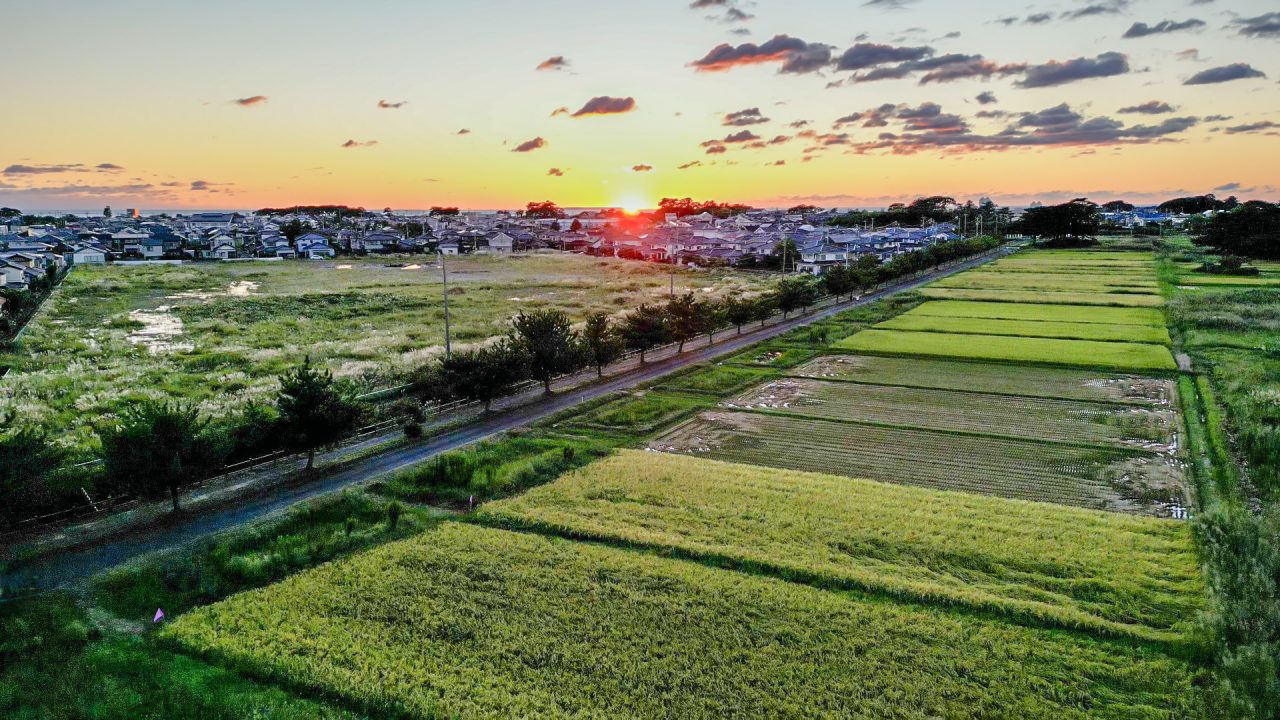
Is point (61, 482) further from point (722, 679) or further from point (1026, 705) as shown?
point (1026, 705)

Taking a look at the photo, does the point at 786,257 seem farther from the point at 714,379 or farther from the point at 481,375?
the point at 481,375

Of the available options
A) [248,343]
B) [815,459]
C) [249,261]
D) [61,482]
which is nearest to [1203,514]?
[815,459]

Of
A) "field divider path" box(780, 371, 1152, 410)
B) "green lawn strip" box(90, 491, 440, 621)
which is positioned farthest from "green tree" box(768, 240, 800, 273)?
"green lawn strip" box(90, 491, 440, 621)

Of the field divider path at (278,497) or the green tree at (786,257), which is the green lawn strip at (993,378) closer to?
the field divider path at (278,497)

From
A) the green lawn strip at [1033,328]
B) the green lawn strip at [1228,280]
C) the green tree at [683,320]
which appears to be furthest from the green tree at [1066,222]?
the green tree at [683,320]

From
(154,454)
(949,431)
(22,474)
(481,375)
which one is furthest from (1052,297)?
(22,474)

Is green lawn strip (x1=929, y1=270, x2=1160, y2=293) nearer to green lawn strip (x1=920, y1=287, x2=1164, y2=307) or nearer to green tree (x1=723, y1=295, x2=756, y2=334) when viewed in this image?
green lawn strip (x1=920, y1=287, x2=1164, y2=307)
